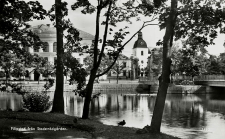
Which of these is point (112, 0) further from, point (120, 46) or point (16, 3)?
point (16, 3)

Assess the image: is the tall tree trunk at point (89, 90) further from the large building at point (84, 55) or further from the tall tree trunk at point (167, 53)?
the large building at point (84, 55)

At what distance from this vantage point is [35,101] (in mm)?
20672

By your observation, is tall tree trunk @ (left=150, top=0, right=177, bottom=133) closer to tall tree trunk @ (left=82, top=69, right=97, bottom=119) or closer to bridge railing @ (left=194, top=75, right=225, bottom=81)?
tall tree trunk @ (left=82, top=69, right=97, bottom=119)

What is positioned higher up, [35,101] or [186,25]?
[186,25]

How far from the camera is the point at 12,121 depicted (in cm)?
1471

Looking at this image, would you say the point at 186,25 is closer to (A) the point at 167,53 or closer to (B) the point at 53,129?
(A) the point at 167,53

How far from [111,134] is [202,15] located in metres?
6.12

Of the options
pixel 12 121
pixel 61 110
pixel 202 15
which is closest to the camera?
pixel 202 15

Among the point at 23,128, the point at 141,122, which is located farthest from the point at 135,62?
the point at 23,128

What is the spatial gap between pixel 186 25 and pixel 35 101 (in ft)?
39.3

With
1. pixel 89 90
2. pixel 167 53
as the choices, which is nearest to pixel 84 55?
pixel 89 90

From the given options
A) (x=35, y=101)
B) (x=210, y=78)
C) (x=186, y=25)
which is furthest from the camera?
(x=210, y=78)

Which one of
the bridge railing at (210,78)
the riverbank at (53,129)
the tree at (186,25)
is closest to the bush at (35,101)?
the riverbank at (53,129)

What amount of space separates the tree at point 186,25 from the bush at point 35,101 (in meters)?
9.51
